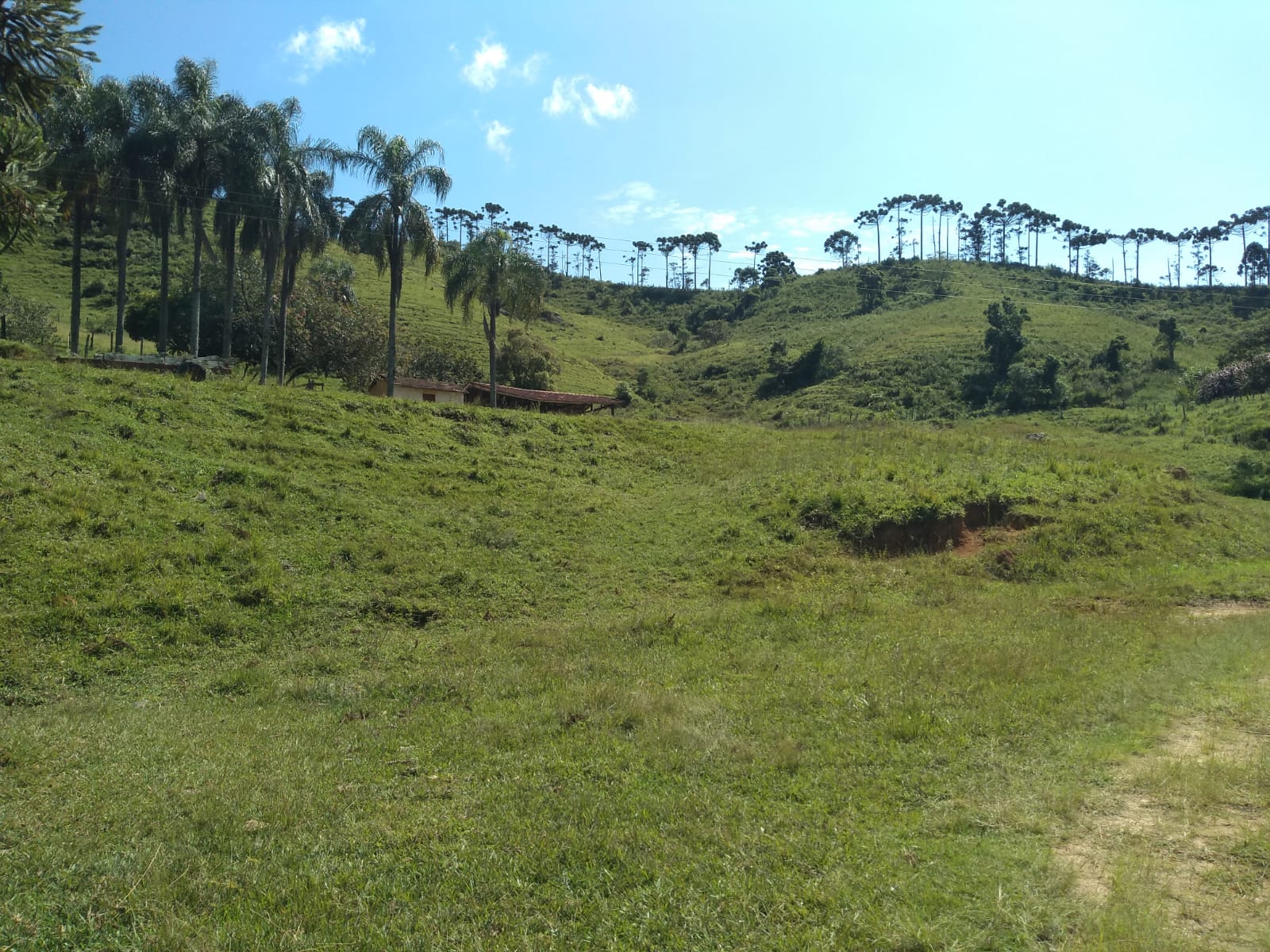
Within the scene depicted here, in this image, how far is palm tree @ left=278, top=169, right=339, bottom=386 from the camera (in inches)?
1131

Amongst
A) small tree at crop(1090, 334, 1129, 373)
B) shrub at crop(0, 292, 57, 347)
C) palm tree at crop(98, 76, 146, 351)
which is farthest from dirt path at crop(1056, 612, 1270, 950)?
small tree at crop(1090, 334, 1129, 373)

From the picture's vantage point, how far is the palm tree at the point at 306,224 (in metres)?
28.7

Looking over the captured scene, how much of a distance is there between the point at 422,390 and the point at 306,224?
8.40 meters

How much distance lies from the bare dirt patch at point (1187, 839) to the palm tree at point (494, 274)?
2906 centimetres

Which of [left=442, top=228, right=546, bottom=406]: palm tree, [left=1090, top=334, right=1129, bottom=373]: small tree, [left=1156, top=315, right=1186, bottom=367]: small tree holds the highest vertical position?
[left=1156, top=315, right=1186, bottom=367]: small tree

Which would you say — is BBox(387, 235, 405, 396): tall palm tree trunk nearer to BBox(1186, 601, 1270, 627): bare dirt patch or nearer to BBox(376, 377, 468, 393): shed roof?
BBox(376, 377, 468, 393): shed roof

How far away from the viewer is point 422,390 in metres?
35.0

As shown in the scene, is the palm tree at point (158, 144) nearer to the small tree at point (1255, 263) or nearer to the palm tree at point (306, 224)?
the palm tree at point (306, 224)

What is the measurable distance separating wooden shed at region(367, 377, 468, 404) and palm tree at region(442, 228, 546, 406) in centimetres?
408

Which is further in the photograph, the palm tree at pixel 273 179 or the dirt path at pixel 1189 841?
the palm tree at pixel 273 179

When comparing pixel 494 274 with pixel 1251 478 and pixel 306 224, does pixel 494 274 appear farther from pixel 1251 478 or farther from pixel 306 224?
pixel 1251 478

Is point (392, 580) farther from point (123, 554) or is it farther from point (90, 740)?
point (90, 740)

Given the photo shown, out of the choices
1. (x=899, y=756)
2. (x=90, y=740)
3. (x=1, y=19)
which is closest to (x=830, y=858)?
(x=899, y=756)

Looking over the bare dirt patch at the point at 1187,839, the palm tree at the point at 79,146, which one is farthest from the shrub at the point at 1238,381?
the palm tree at the point at 79,146
